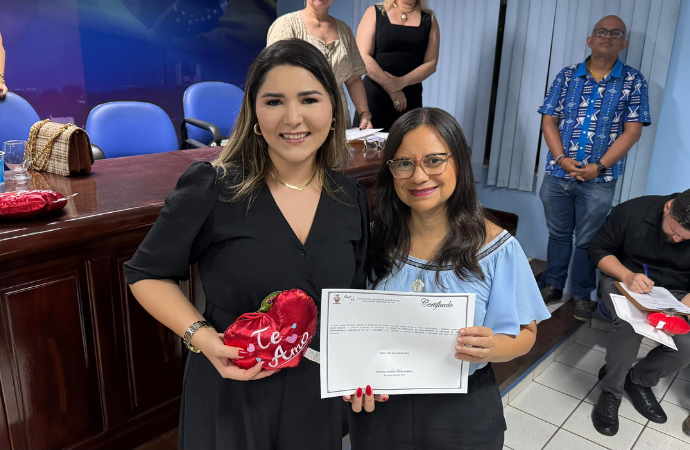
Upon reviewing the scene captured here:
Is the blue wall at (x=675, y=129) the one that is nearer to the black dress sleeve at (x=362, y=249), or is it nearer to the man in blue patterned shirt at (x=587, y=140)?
the man in blue patterned shirt at (x=587, y=140)

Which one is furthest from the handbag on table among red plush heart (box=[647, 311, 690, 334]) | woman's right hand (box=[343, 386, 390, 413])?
red plush heart (box=[647, 311, 690, 334])

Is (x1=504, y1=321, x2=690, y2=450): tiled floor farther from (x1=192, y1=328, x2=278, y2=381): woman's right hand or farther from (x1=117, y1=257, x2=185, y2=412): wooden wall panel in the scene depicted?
(x1=192, y1=328, x2=278, y2=381): woman's right hand

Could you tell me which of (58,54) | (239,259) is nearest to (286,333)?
(239,259)

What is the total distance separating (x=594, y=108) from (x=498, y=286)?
2.60 m

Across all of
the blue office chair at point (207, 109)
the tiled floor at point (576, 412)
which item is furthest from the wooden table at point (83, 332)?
the blue office chair at point (207, 109)

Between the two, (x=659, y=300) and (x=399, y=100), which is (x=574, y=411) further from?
(x=399, y=100)

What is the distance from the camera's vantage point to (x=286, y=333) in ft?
3.33

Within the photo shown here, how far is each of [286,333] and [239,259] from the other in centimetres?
19

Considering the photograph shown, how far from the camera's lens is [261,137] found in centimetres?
117

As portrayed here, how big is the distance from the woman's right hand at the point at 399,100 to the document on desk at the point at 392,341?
99.6 inches

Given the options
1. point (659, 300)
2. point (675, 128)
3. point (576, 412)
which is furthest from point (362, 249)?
point (675, 128)

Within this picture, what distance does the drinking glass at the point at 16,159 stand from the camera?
1902 mm

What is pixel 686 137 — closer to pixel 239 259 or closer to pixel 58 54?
pixel 239 259

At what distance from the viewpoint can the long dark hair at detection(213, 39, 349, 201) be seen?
1087mm
